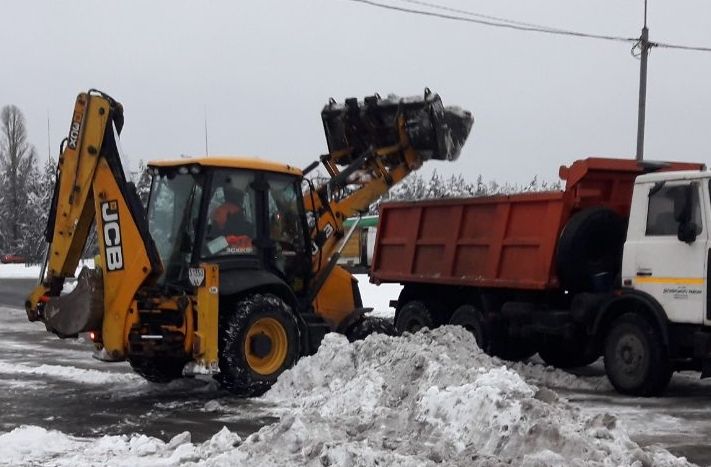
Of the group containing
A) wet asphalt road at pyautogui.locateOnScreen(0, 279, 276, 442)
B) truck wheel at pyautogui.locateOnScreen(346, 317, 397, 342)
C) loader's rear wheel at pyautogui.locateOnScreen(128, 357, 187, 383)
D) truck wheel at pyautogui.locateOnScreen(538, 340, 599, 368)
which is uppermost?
truck wheel at pyautogui.locateOnScreen(346, 317, 397, 342)

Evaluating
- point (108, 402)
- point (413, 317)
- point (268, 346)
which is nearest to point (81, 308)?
point (108, 402)

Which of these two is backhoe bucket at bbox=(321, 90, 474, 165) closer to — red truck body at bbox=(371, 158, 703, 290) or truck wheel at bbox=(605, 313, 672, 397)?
red truck body at bbox=(371, 158, 703, 290)

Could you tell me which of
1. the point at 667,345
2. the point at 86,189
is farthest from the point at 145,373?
the point at 667,345

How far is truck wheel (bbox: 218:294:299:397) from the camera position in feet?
31.2

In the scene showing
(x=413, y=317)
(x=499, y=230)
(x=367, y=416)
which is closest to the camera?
(x=367, y=416)

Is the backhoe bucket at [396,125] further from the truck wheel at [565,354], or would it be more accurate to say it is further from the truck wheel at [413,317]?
the truck wheel at [565,354]

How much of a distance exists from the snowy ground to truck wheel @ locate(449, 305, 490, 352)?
57 cm

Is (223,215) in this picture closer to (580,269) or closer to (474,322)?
(474,322)

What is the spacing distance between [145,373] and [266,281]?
1.81 metres

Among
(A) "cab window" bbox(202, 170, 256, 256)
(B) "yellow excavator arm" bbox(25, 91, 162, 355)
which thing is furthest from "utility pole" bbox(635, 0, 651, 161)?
(B) "yellow excavator arm" bbox(25, 91, 162, 355)

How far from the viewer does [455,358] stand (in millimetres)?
8602

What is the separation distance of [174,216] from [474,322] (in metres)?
4.26

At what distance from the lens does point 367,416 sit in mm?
7324

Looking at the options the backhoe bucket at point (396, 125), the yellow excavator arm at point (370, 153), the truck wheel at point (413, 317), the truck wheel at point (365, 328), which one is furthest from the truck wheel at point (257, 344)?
the truck wheel at point (413, 317)
